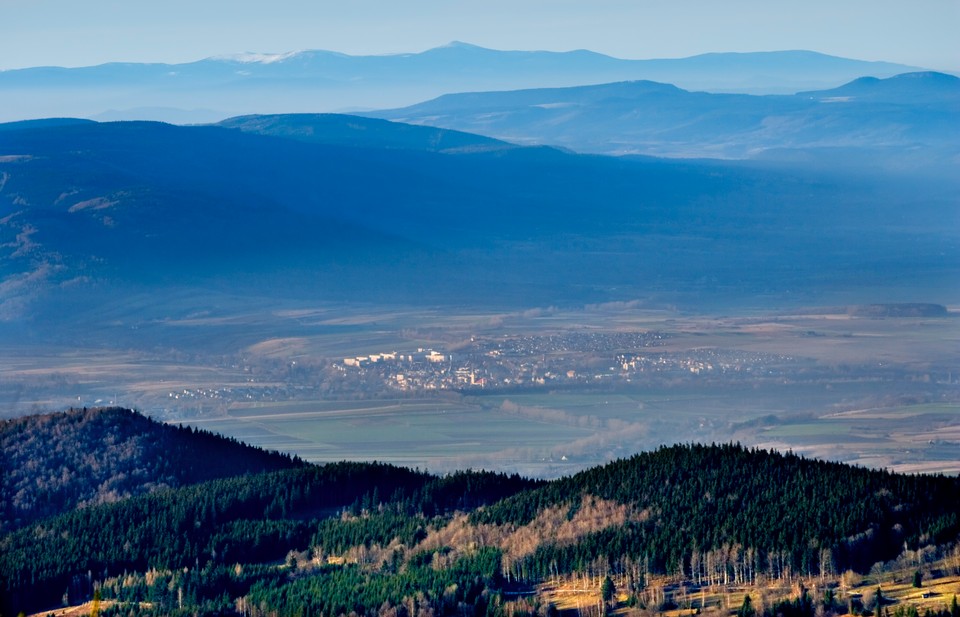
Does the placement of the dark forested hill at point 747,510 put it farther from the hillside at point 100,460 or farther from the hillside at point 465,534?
the hillside at point 100,460

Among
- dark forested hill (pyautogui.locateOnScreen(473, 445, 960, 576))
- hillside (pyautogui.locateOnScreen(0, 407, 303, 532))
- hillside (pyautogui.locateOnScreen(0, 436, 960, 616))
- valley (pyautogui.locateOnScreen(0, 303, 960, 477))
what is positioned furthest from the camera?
valley (pyautogui.locateOnScreen(0, 303, 960, 477))

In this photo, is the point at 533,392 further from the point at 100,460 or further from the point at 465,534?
the point at 465,534

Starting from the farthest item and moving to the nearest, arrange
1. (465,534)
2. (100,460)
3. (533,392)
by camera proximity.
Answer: (533,392), (100,460), (465,534)

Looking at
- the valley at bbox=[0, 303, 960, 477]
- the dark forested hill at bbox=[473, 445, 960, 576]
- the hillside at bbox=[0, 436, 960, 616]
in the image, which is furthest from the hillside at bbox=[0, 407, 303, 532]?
the valley at bbox=[0, 303, 960, 477]

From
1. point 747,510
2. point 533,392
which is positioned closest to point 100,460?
point 747,510


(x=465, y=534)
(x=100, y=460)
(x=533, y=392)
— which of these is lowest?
(x=533, y=392)

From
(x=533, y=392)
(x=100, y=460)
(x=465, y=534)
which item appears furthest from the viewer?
(x=533, y=392)

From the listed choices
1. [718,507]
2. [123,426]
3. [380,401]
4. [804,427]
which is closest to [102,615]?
[718,507]

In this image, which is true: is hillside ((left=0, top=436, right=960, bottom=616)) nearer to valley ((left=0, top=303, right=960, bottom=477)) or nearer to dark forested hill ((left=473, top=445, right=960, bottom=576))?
dark forested hill ((left=473, top=445, right=960, bottom=576))
